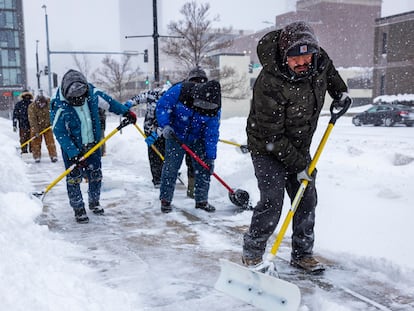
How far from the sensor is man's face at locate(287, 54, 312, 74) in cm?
297

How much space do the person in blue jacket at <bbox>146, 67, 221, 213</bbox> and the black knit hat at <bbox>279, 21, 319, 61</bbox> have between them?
2.04 m

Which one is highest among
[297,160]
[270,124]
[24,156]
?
[270,124]

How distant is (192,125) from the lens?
523 centimetres

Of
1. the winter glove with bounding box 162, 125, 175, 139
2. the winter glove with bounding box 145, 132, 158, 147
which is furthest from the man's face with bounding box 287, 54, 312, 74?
the winter glove with bounding box 145, 132, 158, 147

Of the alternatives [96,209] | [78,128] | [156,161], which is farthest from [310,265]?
[156,161]

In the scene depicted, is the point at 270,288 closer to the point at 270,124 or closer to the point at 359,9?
the point at 270,124

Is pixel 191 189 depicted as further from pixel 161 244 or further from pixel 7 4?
pixel 7 4

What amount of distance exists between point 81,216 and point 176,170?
3.98 ft

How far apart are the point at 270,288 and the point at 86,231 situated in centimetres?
256

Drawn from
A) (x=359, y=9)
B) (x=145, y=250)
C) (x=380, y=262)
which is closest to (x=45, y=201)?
(x=145, y=250)

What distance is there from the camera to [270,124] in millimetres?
3080

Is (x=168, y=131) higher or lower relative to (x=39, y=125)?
higher

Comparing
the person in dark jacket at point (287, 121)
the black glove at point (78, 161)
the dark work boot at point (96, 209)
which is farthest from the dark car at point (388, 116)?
the person in dark jacket at point (287, 121)

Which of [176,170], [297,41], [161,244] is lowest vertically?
[161,244]
